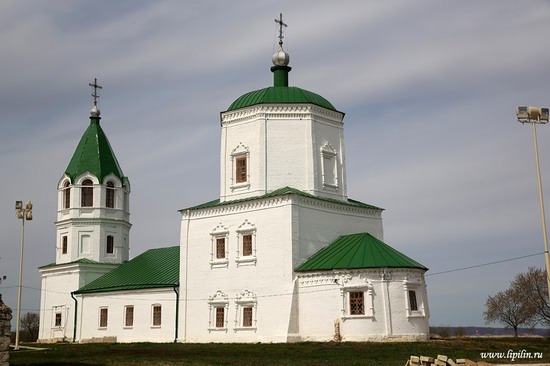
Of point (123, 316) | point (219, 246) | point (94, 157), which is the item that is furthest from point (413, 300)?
point (94, 157)

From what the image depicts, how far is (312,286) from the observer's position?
29438 millimetres

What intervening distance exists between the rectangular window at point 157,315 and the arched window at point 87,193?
10163mm

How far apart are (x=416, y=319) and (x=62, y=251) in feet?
76.8

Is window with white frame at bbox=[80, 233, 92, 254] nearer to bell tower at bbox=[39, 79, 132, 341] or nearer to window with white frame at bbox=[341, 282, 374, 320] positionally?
bell tower at bbox=[39, 79, 132, 341]

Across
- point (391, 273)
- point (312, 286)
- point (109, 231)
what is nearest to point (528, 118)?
point (391, 273)

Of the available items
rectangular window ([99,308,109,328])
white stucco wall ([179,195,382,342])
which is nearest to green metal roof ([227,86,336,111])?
white stucco wall ([179,195,382,342])

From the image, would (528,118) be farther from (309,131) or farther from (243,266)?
(243,266)

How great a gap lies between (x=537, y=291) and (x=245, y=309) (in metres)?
23.1

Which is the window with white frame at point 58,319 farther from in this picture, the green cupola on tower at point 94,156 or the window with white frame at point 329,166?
the window with white frame at point 329,166

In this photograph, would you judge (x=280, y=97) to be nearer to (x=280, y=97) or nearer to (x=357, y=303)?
(x=280, y=97)

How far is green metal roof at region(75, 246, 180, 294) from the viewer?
35.7 meters

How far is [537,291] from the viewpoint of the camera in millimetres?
45500

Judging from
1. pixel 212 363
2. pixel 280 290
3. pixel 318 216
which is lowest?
pixel 212 363

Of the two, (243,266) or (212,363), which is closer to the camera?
(212,363)
